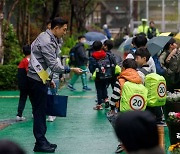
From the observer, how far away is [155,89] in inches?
378

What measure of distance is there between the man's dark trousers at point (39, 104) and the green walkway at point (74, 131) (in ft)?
1.24

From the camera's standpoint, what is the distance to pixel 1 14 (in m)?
17.3

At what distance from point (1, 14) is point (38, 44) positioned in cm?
891

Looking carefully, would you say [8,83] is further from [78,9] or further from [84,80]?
[78,9]

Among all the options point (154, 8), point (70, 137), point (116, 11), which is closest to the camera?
point (70, 137)

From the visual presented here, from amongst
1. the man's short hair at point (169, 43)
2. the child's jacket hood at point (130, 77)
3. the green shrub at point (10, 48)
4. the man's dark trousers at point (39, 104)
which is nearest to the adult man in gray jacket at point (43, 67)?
the man's dark trousers at point (39, 104)

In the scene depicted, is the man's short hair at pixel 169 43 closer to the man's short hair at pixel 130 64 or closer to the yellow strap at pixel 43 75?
the man's short hair at pixel 130 64

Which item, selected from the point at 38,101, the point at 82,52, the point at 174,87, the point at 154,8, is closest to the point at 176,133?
the point at 38,101

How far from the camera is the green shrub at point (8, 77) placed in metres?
17.2

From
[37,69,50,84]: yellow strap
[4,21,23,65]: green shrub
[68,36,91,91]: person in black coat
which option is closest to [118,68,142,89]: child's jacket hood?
[37,69,50,84]: yellow strap

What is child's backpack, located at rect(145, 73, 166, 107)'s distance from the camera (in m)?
9.56

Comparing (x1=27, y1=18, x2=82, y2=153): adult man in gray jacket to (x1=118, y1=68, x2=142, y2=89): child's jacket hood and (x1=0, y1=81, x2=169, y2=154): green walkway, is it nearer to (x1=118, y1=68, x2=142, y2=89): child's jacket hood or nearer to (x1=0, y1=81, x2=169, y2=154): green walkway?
(x1=0, y1=81, x2=169, y2=154): green walkway

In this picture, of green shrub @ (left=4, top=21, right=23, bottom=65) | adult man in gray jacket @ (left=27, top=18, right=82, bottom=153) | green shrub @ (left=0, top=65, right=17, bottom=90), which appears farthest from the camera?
green shrub @ (left=4, top=21, right=23, bottom=65)

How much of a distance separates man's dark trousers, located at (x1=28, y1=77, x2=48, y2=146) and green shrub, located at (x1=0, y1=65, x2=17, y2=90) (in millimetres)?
8541
